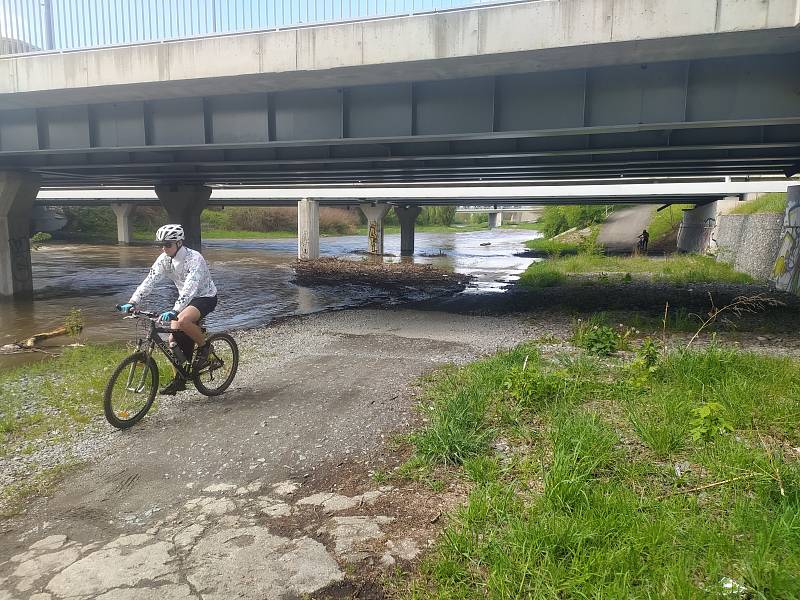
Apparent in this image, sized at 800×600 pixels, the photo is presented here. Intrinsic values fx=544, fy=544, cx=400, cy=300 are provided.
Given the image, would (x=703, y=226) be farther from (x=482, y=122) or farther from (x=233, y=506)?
(x=233, y=506)

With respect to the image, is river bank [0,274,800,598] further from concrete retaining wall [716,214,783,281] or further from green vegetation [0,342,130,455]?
concrete retaining wall [716,214,783,281]

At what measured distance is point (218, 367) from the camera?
7.17 meters

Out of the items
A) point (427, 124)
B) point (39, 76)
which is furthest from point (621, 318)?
point (39, 76)

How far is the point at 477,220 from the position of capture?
132125 mm

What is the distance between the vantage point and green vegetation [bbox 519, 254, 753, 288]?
71.6 feet

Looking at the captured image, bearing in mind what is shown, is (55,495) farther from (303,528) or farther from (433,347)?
(433,347)

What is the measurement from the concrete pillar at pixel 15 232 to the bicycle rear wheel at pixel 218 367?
1779 cm

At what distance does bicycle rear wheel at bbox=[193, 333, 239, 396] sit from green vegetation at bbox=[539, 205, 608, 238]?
54.0 meters

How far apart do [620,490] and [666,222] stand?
5207 cm

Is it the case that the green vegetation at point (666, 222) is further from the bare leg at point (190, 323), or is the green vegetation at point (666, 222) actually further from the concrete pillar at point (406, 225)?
the bare leg at point (190, 323)

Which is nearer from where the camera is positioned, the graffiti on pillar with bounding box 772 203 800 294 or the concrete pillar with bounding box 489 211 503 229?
the graffiti on pillar with bounding box 772 203 800 294

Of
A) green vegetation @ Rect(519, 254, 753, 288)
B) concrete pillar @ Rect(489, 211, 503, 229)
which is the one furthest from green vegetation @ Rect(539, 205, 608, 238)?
concrete pillar @ Rect(489, 211, 503, 229)

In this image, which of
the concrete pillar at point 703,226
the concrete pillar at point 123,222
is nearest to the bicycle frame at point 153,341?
the concrete pillar at point 703,226

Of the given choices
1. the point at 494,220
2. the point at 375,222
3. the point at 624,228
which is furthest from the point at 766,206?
the point at 494,220
